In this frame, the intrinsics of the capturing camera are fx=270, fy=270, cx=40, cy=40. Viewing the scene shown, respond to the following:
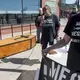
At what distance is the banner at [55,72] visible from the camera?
2986 mm

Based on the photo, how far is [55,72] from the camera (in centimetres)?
316

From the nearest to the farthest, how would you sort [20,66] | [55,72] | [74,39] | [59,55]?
[55,72]
[74,39]
[59,55]
[20,66]

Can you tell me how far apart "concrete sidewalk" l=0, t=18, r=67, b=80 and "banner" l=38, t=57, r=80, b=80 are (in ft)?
5.96

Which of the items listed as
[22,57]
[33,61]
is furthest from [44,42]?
[22,57]

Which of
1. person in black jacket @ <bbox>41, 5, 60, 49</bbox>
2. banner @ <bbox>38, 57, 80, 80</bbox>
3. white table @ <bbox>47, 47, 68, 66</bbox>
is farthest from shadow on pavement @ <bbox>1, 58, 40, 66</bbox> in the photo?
banner @ <bbox>38, 57, 80, 80</bbox>

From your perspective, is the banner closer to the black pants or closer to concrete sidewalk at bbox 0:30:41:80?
the black pants

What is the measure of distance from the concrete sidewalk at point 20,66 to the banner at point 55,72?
5.96 feet

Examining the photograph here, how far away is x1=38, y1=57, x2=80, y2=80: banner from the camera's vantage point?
9.80 feet

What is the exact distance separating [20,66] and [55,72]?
4.23m

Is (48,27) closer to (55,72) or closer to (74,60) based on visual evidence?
(74,60)

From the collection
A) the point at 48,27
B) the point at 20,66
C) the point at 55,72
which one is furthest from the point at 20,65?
the point at 55,72

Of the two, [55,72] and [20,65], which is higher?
[55,72]

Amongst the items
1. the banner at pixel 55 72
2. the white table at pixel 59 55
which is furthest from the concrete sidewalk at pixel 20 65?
the banner at pixel 55 72

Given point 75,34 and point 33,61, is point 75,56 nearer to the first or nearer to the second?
point 75,34
